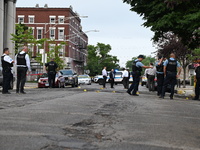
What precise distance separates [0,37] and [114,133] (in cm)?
3900

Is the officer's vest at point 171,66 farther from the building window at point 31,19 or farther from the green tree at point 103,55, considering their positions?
the green tree at point 103,55

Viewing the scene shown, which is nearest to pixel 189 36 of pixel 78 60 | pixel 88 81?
pixel 88 81

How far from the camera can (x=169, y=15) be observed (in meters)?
16.6

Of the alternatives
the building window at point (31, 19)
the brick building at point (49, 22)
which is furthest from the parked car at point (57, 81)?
the building window at point (31, 19)

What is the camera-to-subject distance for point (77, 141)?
495 centimetres

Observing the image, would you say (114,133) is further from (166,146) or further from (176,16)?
(176,16)

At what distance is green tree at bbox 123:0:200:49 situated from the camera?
15585mm

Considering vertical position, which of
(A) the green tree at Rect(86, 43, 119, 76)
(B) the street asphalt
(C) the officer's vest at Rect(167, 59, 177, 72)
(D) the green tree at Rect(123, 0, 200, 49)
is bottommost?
(B) the street asphalt

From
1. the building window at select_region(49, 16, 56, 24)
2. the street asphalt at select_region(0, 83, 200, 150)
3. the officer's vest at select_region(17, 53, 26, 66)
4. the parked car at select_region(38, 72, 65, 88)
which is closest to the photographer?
the street asphalt at select_region(0, 83, 200, 150)

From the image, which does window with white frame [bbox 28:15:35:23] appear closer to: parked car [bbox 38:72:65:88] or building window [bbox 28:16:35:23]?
building window [bbox 28:16:35:23]

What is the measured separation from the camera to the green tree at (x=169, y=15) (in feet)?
51.1

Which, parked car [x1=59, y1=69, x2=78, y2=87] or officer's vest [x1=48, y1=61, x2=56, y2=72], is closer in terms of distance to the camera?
officer's vest [x1=48, y1=61, x2=56, y2=72]

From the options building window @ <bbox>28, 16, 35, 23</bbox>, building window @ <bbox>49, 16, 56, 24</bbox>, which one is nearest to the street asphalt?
building window @ <bbox>49, 16, 56, 24</bbox>

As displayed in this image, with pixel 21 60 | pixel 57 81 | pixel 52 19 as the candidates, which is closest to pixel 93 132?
pixel 21 60
